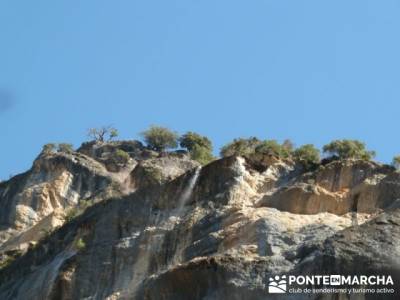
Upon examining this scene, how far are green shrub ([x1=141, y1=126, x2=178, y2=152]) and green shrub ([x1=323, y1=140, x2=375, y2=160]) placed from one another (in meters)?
18.4

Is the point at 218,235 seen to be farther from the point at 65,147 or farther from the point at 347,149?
the point at 65,147

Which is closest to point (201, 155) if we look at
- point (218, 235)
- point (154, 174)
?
point (154, 174)

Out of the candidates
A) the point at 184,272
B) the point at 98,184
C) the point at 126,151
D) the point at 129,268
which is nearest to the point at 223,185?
the point at 129,268

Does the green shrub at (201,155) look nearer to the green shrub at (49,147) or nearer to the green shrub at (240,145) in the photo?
the green shrub at (240,145)

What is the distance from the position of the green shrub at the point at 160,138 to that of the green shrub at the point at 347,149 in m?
18.4

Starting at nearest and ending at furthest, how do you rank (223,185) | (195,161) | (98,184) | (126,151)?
(223,185) → (195,161) → (98,184) → (126,151)

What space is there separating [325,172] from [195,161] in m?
15.5

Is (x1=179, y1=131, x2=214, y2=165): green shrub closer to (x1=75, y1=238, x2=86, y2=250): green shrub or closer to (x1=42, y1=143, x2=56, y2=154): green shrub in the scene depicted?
(x1=42, y1=143, x2=56, y2=154): green shrub

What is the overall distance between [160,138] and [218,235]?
99.9 ft

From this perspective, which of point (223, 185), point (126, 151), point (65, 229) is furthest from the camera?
point (126, 151)

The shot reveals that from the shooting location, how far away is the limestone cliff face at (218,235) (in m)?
36.1

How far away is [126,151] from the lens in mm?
69812

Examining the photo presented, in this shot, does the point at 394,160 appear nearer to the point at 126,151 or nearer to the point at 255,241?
the point at 255,241

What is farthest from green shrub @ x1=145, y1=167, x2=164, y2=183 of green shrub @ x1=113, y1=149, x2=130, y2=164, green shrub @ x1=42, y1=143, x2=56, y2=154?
green shrub @ x1=42, y1=143, x2=56, y2=154
